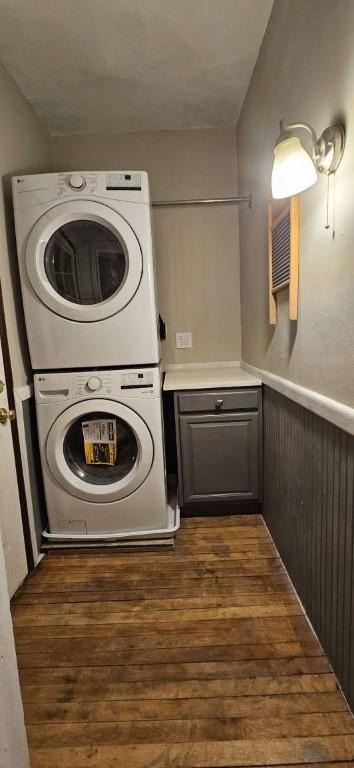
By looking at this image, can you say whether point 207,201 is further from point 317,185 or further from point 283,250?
point 317,185

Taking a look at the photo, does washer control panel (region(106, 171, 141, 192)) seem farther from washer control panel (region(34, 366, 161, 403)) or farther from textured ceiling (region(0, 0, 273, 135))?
washer control panel (region(34, 366, 161, 403))

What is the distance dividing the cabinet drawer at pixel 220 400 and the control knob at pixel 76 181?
3.63 ft

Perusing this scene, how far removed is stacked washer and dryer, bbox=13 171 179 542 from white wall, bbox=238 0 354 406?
62 centimetres

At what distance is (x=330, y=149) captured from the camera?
946 mm

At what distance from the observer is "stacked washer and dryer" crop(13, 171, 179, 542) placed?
164 cm

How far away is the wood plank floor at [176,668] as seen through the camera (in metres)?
0.96

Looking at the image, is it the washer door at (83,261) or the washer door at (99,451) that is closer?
the washer door at (83,261)

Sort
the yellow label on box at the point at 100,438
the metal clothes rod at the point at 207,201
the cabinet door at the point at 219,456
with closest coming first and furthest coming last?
the yellow label on box at the point at 100,438 → the cabinet door at the point at 219,456 → the metal clothes rod at the point at 207,201

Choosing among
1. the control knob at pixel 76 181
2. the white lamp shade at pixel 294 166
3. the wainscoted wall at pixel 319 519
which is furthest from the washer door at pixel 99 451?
the white lamp shade at pixel 294 166

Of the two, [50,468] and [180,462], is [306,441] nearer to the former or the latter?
[180,462]

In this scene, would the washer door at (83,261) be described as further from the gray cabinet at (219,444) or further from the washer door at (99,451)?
the gray cabinet at (219,444)

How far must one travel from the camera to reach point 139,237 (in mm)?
1663

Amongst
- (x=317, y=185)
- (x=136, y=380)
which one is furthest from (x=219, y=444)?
(x=317, y=185)

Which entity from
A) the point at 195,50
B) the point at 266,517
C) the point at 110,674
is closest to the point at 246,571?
the point at 266,517
